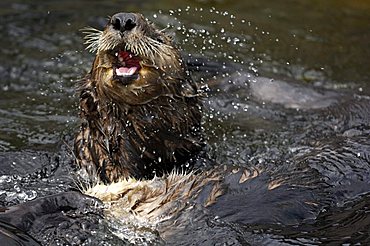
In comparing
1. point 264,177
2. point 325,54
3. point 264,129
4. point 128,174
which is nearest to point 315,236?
point 264,177

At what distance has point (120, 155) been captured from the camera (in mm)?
4285

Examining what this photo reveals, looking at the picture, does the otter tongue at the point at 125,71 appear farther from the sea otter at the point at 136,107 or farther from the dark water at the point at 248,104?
the dark water at the point at 248,104

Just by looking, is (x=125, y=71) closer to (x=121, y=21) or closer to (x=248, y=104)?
(x=121, y=21)

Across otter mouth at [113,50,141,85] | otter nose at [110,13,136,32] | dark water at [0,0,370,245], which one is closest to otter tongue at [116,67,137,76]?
otter mouth at [113,50,141,85]

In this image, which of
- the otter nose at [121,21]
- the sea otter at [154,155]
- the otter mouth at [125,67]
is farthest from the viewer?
the otter mouth at [125,67]

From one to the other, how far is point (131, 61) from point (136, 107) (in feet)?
0.82

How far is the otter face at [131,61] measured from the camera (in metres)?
3.89

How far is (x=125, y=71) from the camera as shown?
4.00m

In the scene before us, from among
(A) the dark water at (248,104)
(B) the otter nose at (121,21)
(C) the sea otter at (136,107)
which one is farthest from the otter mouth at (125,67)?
(A) the dark water at (248,104)

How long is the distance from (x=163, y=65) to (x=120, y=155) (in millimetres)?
522

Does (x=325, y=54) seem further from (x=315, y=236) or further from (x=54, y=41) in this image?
(x=315, y=236)

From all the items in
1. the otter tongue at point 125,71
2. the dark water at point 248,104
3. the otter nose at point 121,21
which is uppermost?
the otter nose at point 121,21

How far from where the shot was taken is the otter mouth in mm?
3963

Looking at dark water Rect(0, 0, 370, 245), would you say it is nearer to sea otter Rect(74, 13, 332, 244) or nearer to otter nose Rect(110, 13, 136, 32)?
sea otter Rect(74, 13, 332, 244)
